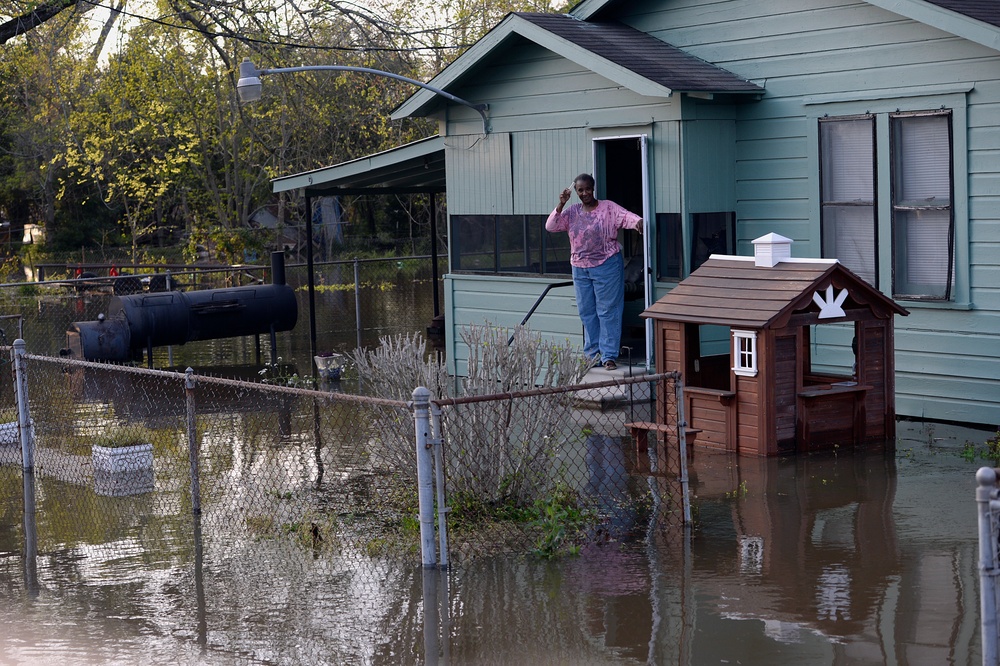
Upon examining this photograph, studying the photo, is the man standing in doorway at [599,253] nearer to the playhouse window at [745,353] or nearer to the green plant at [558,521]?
the playhouse window at [745,353]

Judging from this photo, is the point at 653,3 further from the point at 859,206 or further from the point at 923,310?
the point at 923,310

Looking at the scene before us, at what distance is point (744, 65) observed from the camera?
12.5m

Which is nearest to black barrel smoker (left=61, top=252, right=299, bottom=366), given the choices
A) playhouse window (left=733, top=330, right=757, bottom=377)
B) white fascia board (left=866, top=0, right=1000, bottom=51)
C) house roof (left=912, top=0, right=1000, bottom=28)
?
playhouse window (left=733, top=330, right=757, bottom=377)

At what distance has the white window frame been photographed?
10625 mm

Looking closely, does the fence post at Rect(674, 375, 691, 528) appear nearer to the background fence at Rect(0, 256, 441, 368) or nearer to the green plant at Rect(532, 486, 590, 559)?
the green plant at Rect(532, 486, 590, 559)

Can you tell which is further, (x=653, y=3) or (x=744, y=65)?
(x=653, y=3)

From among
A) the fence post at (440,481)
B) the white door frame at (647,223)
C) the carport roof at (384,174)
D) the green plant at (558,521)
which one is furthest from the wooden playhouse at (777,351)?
the carport roof at (384,174)

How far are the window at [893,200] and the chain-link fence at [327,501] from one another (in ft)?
8.16

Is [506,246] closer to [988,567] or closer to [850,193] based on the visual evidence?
[850,193]

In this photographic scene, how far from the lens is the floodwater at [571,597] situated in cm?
589

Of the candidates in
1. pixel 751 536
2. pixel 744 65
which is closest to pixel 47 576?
pixel 751 536

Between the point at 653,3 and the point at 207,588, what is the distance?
→ 8674 millimetres

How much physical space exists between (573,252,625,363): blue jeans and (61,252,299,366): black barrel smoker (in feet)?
18.8

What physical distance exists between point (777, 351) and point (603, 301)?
10.3 feet
